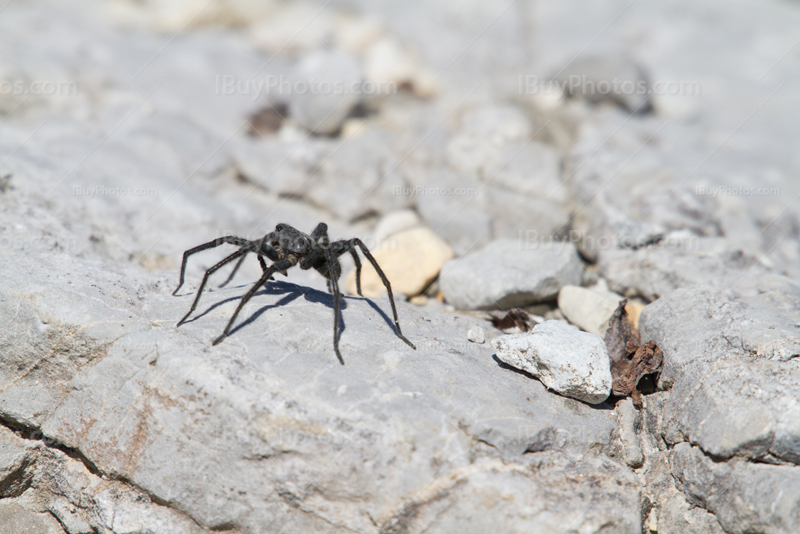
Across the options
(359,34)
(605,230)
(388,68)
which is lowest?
(605,230)

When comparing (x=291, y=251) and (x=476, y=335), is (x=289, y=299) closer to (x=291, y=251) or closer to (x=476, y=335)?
(x=291, y=251)

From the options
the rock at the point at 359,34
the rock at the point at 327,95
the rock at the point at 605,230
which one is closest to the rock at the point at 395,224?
the rock at the point at 605,230

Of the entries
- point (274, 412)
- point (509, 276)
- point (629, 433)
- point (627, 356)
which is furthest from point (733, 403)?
point (274, 412)

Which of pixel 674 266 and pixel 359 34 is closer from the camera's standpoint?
pixel 674 266
